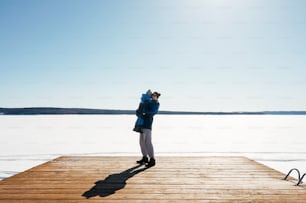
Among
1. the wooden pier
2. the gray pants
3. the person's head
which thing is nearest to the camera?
the wooden pier

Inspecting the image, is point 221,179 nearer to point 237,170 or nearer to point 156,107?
point 237,170

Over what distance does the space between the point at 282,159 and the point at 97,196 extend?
845 cm

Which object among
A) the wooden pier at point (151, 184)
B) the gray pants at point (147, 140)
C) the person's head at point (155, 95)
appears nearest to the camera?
the wooden pier at point (151, 184)

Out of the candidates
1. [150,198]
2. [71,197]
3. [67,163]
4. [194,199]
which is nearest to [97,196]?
[71,197]

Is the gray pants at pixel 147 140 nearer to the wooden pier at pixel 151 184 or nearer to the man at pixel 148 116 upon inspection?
the man at pixel 148 116

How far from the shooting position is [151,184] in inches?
163

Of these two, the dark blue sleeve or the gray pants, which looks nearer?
the dark blue sleeve

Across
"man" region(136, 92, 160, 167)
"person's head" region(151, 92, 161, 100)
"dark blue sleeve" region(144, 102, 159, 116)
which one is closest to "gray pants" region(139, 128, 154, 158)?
"man" region(136, 92, 160, 167)

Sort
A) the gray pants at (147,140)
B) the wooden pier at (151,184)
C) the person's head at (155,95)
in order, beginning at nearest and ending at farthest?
the wooden pier at (151,184), the person's head at (155,95), the gray pants at (147,140)

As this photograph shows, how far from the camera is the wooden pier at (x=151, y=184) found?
350 cm

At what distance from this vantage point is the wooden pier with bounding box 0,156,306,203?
350cm

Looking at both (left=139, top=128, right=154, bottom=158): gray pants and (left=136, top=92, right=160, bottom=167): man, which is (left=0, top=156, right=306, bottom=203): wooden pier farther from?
(left=136, top=92, right=160, bottom=167): man

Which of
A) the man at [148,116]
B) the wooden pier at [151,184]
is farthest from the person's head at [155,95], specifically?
the wooden pier at [151,184]

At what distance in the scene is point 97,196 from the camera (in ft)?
11.6
